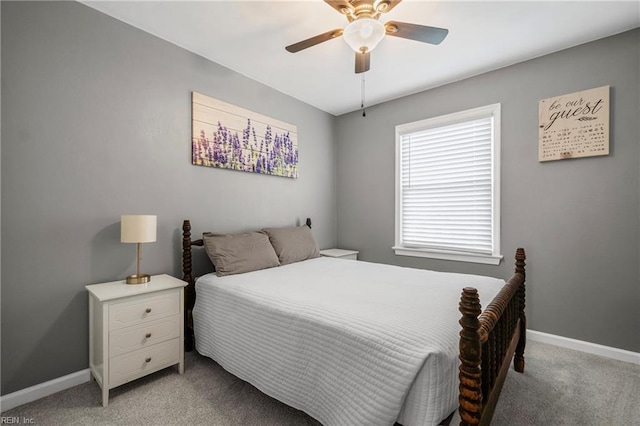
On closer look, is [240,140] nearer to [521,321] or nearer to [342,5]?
[342,5]

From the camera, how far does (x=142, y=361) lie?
1957 mm

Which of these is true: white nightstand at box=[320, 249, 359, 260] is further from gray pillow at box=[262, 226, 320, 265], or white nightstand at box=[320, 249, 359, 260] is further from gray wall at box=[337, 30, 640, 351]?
gray wall at box=[337, 30, 640, 351]

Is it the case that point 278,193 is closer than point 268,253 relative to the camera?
No

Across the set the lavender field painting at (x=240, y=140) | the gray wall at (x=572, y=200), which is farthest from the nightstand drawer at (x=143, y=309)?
the gray wall at (x=572, y=200)

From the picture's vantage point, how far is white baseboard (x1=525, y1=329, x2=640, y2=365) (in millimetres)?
2334

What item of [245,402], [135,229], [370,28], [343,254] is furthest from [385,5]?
[343,254]

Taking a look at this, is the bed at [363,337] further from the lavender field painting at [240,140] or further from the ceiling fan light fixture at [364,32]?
the ceiling fan light fixture at [364,32]

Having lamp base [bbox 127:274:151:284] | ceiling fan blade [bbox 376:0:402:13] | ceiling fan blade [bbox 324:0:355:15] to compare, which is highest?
ceiling fan blade [bbox 376:0:402:13]

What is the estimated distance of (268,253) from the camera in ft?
9.12

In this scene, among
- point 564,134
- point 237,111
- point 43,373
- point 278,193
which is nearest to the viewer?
point 43,373

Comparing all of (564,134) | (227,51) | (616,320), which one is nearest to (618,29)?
(564,134)

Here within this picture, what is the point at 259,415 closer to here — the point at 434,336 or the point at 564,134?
the point at 434,336

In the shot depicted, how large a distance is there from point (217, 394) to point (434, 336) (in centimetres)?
150

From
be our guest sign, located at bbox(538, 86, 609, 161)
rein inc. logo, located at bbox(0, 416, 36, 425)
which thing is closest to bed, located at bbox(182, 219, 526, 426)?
rein inc. logo, located at bbox(0, 416, 36, 425)
